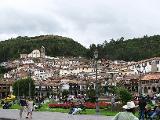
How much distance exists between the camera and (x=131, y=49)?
567ft

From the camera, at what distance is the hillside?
167 meters

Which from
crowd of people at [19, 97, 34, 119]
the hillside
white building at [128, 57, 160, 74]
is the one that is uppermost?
the hillside

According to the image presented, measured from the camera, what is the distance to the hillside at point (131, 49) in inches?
6589

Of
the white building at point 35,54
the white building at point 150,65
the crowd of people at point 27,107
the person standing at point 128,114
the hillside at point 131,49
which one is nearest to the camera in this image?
the person standing at point 128,114

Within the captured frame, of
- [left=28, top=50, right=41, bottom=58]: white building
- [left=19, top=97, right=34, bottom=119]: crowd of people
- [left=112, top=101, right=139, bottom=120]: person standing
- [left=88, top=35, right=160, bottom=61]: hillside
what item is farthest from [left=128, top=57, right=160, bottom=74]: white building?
[left=112, top=101, right=139, bottom=120]: person standing

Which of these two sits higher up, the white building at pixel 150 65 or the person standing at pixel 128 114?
the white building at pixel 150 65

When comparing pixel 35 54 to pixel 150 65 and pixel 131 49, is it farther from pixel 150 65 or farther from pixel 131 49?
pixel 150 65

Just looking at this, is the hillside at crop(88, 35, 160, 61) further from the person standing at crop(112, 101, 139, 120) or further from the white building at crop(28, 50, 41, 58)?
the person standing at crop(112, 101, 139, 120)

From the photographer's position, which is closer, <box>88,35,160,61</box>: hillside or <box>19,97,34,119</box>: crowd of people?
<box>19,97,34,119</box>: crowd of people

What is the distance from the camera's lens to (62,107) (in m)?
42.6

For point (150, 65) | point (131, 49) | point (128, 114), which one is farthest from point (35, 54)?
point (128, 114)

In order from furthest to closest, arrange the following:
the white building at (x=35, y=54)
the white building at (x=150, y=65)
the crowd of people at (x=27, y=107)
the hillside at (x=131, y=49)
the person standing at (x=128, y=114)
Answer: the white building at (x=35, y=54) → the hillside at (x=131, y=49) → the white building at (x=150, y=65) → the crowd of people at (x=27, y=107) → the person standing at (x=128, y=114)

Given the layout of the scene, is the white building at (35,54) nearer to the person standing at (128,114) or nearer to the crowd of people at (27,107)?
the crowd of people at (27,107)

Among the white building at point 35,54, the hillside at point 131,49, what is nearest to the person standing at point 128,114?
the hillside at point 131,49
